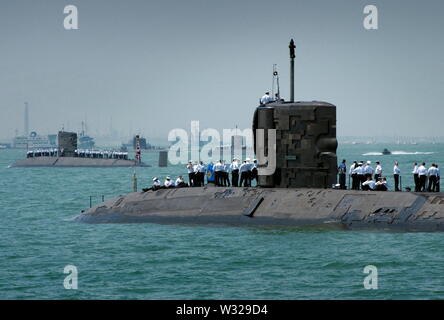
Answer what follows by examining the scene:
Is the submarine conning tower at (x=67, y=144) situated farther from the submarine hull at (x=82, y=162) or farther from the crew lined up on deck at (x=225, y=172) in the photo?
the crew lined up on deck at (x=225, y=172)

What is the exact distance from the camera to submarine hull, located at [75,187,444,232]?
31.1 m

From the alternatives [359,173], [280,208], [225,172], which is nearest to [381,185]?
[359,173]

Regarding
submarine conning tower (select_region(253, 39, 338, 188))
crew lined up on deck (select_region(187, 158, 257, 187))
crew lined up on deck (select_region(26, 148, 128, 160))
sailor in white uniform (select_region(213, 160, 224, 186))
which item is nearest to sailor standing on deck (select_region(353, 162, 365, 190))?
Answer: submarine conning tower (select_region(253, 39, 338, 188))

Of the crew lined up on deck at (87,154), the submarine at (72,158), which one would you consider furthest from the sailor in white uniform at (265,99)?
the crew lined up on deck at (87,154)

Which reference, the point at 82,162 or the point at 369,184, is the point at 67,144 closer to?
the point at 82,162

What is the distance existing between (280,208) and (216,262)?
5359 mm

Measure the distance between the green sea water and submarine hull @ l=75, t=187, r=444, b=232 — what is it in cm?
40

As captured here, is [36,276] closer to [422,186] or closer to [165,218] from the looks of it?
[165,218]

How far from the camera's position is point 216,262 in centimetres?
2855

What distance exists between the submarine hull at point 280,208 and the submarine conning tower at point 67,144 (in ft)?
274

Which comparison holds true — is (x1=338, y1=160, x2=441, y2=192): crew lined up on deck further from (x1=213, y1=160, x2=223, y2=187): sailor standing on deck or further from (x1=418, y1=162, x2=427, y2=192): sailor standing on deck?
(x1=213, y1=160, x2=223, y2=187): sailor standing on deck

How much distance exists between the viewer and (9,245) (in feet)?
112
